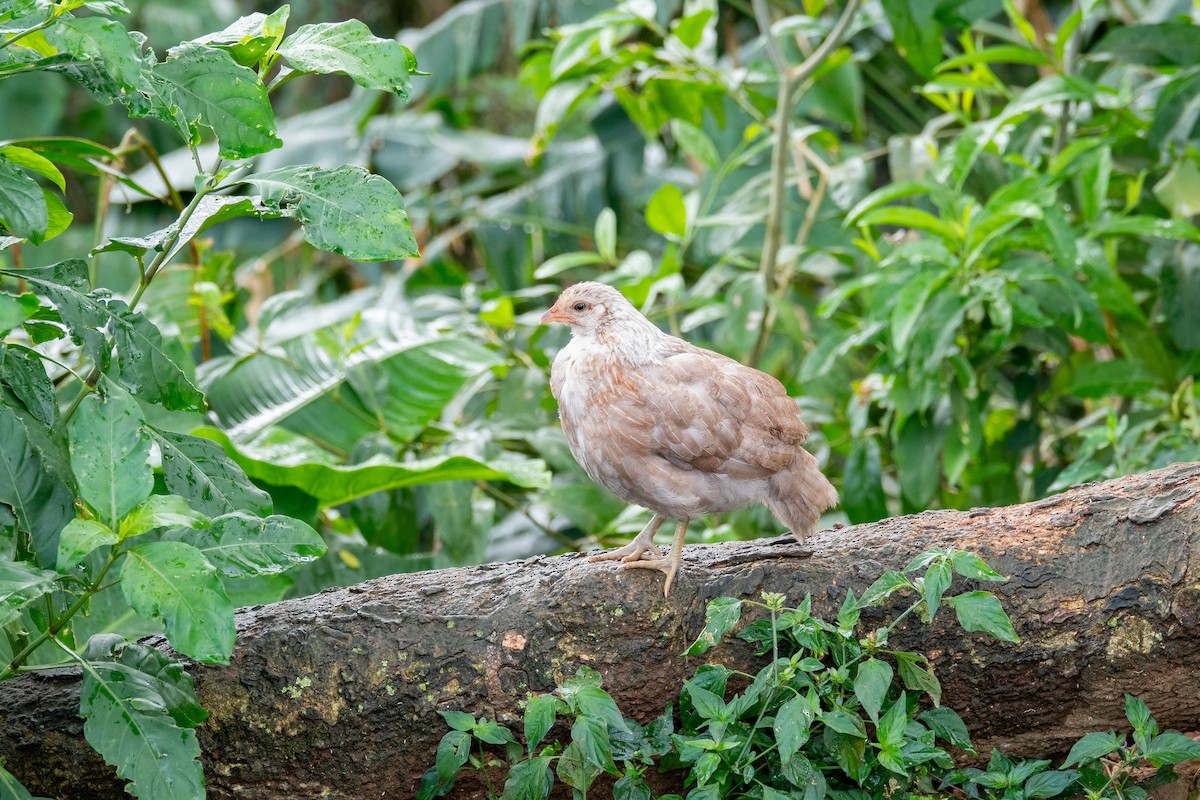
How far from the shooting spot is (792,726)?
194 centimetres

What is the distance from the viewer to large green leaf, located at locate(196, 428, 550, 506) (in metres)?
3.23

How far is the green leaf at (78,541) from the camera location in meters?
1.68

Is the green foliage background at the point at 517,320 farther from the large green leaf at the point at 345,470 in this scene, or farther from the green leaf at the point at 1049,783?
the green leaf at the point at 1049,783

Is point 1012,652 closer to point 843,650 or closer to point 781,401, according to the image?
point 843,650

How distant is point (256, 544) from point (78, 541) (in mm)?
265

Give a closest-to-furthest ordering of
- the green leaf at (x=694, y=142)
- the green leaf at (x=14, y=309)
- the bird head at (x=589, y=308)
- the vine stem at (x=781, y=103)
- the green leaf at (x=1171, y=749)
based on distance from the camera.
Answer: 1. the green leaf at (x=14, y=309)
2. the green leaf at (x=1171, y=749)
3. the bird head at (x=589, y=308)
4. the vine stem at (x=781, y=103)
5. the green leaf at (x=694, y=142)

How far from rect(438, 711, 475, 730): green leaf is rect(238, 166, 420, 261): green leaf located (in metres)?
0.85

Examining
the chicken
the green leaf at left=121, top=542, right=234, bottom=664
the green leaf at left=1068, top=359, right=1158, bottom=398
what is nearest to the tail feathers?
the chicken

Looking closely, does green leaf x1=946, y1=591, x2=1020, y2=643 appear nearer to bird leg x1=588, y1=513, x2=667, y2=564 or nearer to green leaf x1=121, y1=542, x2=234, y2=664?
bird leg x1=588, y1=513, x2=667, y2=564

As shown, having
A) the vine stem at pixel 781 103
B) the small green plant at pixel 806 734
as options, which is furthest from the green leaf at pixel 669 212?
the small green plant at pixel 806 734

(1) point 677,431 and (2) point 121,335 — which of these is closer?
(2) point 121,335

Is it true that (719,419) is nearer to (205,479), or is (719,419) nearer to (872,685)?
(872,685)

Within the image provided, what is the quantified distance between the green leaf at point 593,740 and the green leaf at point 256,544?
1.77 ft

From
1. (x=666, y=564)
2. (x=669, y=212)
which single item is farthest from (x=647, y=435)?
(x=669, y=212)
